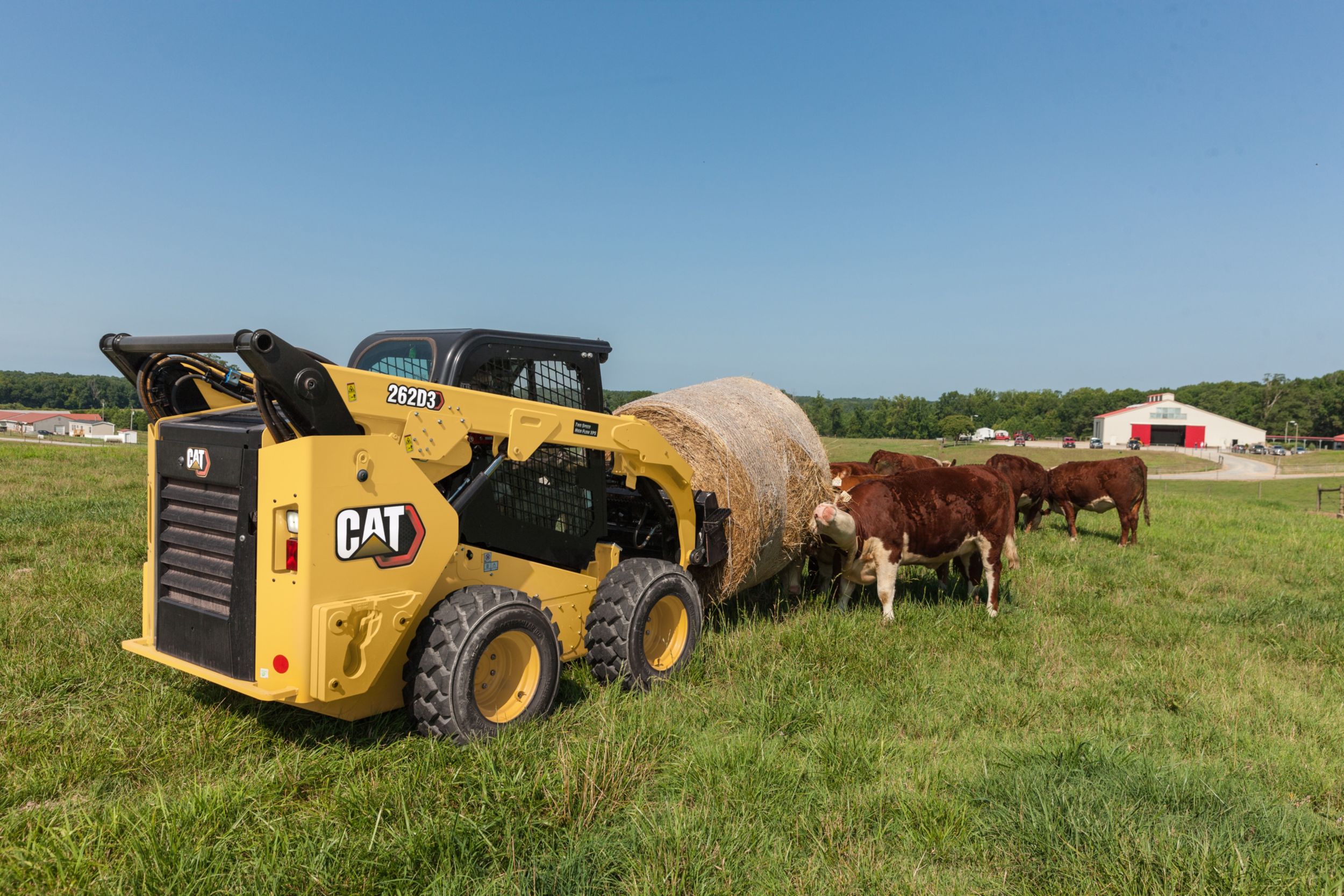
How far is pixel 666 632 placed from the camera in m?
5.59

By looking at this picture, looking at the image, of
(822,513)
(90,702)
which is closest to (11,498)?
(90,702)

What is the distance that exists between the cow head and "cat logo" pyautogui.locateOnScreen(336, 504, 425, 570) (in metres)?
4.05

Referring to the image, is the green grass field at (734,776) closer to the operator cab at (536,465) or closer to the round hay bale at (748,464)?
the round hay bale at (748,464)

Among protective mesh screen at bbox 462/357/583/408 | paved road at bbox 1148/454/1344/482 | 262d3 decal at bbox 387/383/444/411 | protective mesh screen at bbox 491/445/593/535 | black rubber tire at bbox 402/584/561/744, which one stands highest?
protective mesh screen at bbox 462/357/583/408

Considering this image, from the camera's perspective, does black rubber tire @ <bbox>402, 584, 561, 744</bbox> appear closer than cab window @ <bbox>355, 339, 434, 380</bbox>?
Yes

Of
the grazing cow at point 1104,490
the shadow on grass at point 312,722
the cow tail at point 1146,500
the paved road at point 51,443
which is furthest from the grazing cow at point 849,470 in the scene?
the paved road at point 51,443

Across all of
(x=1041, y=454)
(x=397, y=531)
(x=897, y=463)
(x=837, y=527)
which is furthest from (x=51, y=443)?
(x=1041, y=454)

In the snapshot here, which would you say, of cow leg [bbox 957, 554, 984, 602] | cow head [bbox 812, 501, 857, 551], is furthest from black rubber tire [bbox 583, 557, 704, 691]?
cow leg [bbox 957, 554, 984, 602]

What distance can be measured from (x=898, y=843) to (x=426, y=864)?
1.94 m

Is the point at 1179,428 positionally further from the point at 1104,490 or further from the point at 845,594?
the point at 845,594

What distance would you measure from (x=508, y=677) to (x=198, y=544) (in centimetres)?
172

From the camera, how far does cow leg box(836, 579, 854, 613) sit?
7.94m

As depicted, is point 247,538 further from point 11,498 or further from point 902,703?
point 11,498

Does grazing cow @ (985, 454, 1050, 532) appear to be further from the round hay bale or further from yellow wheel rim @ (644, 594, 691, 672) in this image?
yellow wheel rim @ (644, 594, 691, 672)
